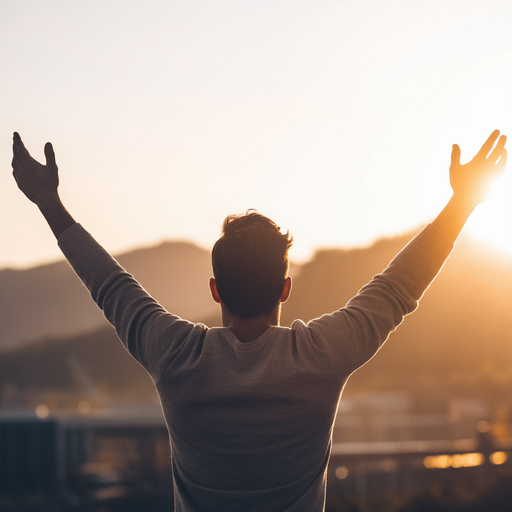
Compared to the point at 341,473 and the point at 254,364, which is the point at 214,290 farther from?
the point at 341,473

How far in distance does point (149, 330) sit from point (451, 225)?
2.89ft

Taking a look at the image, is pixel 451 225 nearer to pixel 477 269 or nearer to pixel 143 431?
pixel 143 431

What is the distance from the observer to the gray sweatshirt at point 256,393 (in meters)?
1.41

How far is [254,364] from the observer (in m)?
1.43

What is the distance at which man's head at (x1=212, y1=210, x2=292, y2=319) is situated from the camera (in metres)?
1.45

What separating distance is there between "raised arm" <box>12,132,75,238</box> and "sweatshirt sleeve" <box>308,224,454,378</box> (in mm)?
809

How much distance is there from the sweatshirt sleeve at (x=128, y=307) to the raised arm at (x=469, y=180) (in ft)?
2.50

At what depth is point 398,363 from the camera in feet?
202

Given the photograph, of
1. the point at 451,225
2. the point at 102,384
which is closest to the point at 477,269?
the point at 451,225

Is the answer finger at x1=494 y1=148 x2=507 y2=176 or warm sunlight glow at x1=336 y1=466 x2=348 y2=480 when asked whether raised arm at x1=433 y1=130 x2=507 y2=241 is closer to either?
finger at x1=494 y1=148 x2=507 y2=176

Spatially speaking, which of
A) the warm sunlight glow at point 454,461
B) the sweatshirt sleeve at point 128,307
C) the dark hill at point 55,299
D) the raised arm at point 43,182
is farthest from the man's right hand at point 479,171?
the dark hill at point 55,299

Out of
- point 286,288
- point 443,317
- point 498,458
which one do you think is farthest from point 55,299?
point 286,288

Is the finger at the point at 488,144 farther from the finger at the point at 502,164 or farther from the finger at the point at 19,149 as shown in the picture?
the finger at the point at 19,149

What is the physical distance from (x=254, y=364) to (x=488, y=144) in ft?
3.08
